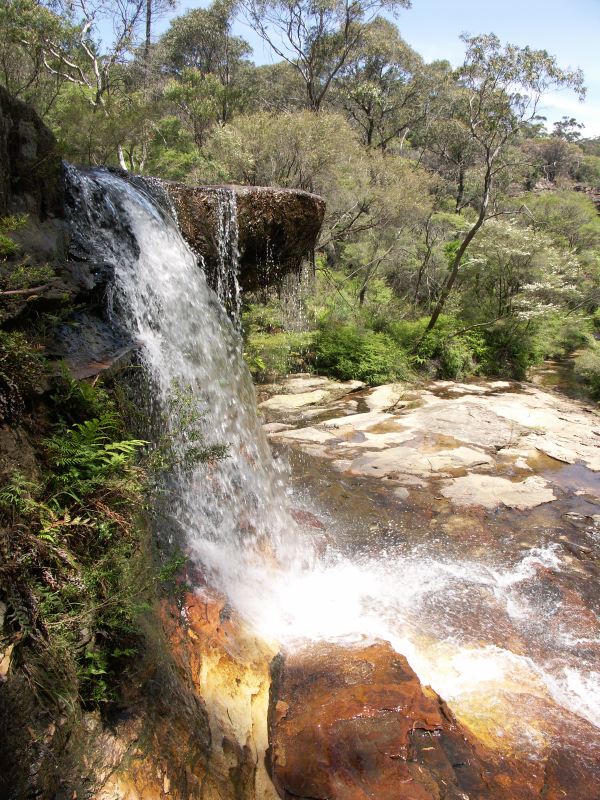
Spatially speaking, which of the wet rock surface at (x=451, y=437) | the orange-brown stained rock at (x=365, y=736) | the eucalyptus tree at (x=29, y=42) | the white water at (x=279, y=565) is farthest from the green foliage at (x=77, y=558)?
the eucalyptus tree at (x=29, y=42)

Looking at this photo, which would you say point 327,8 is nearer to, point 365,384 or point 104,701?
point 365,384

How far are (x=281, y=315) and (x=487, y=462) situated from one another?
23.9 feet

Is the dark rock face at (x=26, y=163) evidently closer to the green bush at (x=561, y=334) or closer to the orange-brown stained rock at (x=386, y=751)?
the orange-brown stained rock at (x=386, y=751)

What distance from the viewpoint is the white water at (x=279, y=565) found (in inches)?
139

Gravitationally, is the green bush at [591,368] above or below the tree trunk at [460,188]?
below

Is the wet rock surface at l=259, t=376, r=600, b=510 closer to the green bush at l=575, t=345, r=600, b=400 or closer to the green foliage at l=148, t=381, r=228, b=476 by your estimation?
the green bush at l=575, t=345, r=600, b=400

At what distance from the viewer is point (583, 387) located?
1482cm

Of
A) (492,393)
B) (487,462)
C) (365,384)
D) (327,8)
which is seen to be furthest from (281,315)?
(327,8)

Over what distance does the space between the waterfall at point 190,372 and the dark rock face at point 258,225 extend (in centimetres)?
88

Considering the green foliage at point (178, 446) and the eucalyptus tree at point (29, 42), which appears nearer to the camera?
the green foliage at point (178, 446)

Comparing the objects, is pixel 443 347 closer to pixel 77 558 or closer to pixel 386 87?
pixel 77 558

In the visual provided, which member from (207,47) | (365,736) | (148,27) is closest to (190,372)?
(365,736)

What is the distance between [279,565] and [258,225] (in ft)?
20.1

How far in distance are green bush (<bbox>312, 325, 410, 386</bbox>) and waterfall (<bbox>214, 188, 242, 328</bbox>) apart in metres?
4.48
